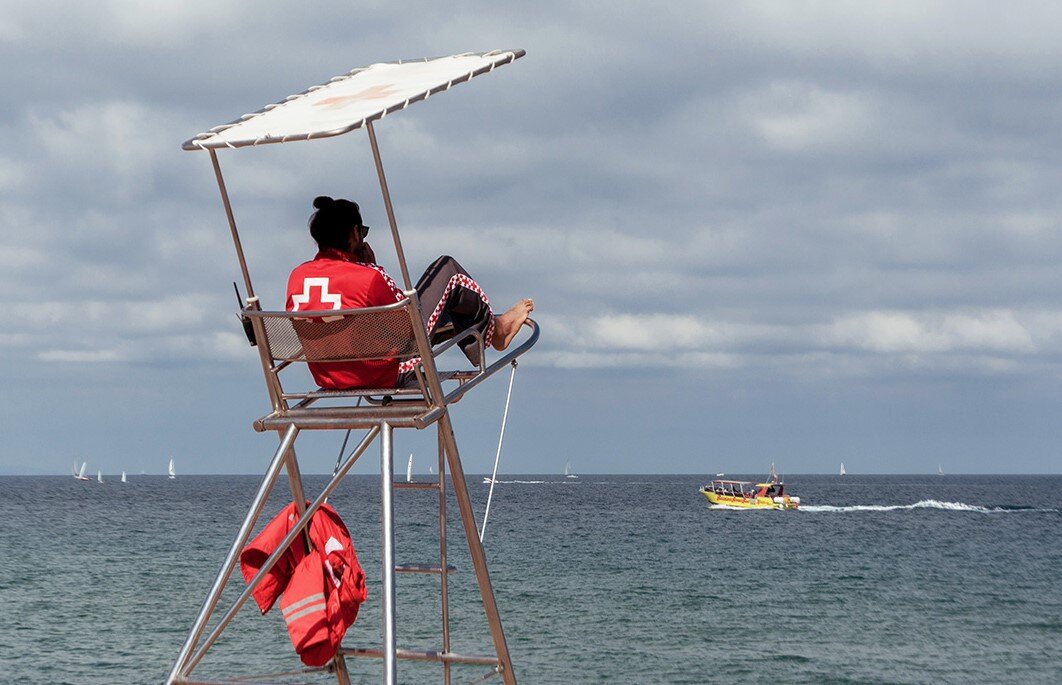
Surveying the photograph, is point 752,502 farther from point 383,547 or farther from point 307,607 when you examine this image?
point 383,547

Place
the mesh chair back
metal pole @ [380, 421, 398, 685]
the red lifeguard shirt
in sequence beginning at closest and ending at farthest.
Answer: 1. metal pole @ [380, 421, 398, 685]
2. the mesh chair back
3. the red lifeguard shirt

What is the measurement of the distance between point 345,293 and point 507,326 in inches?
33.6

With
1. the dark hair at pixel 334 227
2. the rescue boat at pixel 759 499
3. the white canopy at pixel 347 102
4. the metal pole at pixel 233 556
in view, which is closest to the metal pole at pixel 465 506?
the metal pole at pixel 233 556

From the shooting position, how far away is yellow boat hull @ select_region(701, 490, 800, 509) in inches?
4318

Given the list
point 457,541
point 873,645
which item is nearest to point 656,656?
point 873,645

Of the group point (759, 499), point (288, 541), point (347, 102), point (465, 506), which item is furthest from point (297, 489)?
point (759, 499)

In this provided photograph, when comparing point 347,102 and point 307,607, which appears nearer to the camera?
point 347,102

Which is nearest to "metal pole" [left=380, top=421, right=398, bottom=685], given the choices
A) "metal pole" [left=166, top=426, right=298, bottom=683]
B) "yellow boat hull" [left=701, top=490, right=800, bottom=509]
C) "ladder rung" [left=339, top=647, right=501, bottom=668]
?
"metal pole" [left=166, top=426, right=298, bottom=683]

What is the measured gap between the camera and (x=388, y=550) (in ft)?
15.6

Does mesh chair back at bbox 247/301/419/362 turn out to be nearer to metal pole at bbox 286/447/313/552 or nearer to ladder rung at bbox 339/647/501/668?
metal pole at bbox 286/447/313/552

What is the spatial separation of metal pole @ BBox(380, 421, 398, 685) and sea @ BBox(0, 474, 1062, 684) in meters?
1.13

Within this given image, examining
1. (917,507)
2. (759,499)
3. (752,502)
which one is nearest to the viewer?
(759,499)

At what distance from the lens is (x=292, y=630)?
534cm

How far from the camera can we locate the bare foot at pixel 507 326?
5.63 meters
